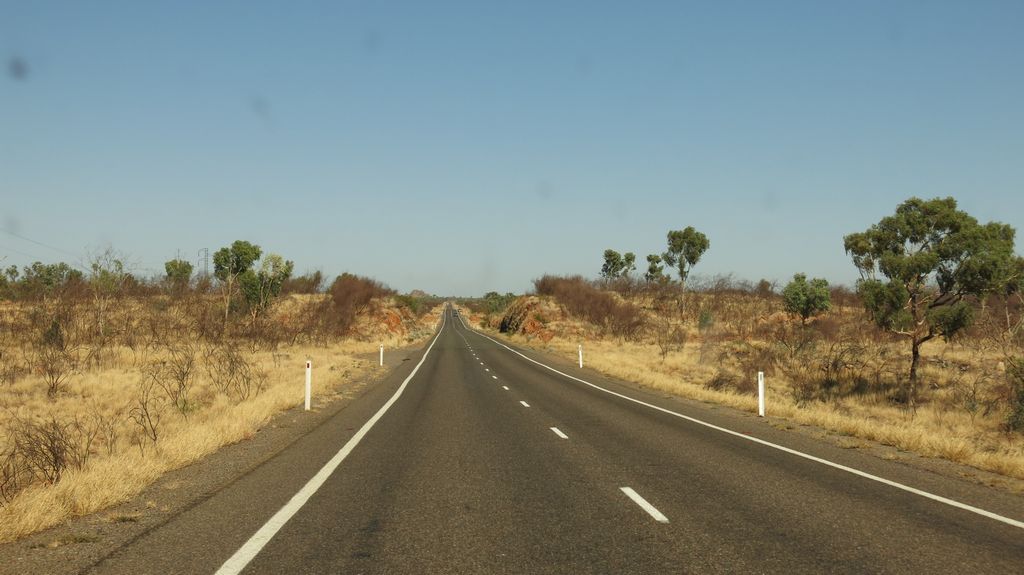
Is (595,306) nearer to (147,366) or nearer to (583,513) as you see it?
(147,366)

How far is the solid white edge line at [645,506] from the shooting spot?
6.42 meters

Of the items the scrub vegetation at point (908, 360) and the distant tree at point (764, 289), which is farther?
the distant tree at point (764, 289)

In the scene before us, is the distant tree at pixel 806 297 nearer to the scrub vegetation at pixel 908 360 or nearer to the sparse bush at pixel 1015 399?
the scrub vegetation at pixel 908 360

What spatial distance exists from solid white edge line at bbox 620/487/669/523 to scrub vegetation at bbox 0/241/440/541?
5.50 metres

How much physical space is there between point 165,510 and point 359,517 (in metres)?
2.10

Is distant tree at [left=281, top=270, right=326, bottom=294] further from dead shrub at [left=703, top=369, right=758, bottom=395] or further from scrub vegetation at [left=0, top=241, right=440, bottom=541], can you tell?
dead shrub at [left=703, top=369, right=758, bottom=395]

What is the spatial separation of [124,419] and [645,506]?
1416 centimetres

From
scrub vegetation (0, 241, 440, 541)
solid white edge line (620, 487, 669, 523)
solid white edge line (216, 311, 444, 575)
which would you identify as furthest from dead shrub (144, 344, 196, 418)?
solid white edge line (620, 487, 669, 523)

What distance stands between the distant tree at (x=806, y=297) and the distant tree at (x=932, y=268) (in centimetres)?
3320

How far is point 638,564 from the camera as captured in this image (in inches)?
197

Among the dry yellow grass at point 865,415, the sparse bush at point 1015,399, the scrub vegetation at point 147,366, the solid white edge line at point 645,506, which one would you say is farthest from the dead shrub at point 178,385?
the sparse bush at point 1015,399

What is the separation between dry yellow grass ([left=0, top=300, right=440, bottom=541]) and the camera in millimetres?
6793

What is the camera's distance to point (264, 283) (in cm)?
5722

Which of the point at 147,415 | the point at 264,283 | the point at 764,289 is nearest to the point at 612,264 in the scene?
the point at 764,289
